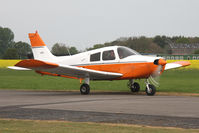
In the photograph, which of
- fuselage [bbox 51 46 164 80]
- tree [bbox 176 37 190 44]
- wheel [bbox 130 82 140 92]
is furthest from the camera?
tree [bbox 176 37 190 44]

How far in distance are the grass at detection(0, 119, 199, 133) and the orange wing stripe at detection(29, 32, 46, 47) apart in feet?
44.6

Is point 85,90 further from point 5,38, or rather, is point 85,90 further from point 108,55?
point 5,38

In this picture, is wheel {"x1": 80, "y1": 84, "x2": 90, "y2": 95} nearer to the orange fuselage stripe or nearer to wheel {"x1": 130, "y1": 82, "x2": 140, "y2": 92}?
the orange fuselage stripe

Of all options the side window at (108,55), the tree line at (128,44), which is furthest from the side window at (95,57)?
the tree line at (128,44)

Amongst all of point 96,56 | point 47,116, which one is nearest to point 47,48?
point 96,56

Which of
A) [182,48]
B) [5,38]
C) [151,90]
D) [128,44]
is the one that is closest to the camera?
[151,90]

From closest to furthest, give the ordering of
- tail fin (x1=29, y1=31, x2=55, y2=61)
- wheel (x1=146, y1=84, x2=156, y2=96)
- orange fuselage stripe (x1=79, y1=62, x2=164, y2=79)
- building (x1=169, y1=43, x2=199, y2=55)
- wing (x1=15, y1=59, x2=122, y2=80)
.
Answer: wing (x1=15, y1=59, x2=122, y2=80) < wheel (x1=146, y1=84, x2=156, y2=96) < orange fuselage stripe (x1=79, y1=62, x2=164, y2=79) < tail fin (x1=29, y1=31, x2=55, y2=61) < building (x1=169, y1=43, x2=199, y2=55)

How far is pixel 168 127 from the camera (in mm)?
8492

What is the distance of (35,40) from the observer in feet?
74.1

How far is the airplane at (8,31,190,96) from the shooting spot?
1809cm

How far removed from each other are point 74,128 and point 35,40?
48.6ft

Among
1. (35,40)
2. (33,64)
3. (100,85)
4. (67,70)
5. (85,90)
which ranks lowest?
(100,85)

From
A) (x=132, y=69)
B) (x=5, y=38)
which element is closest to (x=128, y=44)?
(x=5, y=38)

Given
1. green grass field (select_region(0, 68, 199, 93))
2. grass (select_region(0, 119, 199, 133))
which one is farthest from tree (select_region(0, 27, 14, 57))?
grass (select_region(0, 119, 199, 133))
